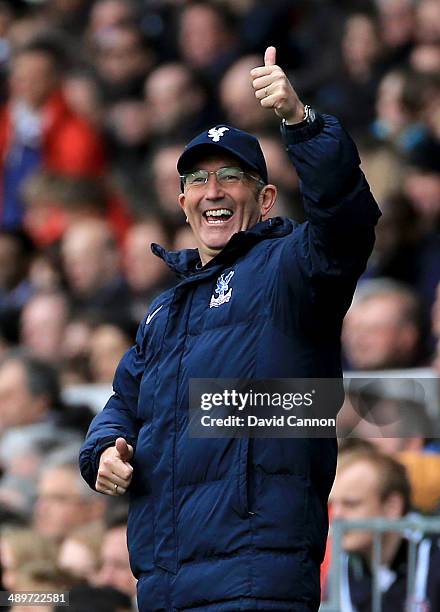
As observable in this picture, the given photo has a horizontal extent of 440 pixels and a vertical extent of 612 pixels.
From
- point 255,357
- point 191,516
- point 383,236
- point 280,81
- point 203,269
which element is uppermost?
point 383,236

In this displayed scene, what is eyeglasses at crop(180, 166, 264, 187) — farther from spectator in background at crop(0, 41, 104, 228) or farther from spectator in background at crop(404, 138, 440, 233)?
spectator in background at crop(0, 41, 104, 228)

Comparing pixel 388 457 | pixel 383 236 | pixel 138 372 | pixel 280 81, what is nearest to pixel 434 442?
pixel 388 457

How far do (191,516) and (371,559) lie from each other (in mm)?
1937

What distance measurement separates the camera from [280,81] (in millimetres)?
3596

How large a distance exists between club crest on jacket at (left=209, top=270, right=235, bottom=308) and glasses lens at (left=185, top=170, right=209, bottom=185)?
28 centimetres

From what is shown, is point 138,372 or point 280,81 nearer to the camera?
point 280,81

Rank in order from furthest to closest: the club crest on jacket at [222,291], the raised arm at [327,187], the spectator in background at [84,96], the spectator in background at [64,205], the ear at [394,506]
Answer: the spectator in background at [84,96] < the spectator in background at [64,205] < the ear at [394,506] < the club crest on jacket at [222,291] < the raised arm at [327,187]

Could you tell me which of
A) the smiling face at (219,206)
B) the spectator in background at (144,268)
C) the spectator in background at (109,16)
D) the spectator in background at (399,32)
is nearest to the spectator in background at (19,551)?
the spectator in background at (144,268)

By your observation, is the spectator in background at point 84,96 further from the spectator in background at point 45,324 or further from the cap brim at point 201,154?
the cap brim at point 201,154

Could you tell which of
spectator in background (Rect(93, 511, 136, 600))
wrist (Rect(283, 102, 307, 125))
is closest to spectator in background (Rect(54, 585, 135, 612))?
spectator in background (Rect(93, 511, 136, 600))

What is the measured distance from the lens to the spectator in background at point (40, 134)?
10.3m

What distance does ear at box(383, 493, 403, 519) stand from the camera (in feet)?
18.9

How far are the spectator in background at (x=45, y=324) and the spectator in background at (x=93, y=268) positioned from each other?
97 mm

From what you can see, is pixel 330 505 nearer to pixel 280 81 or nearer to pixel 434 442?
pixel 434 442
